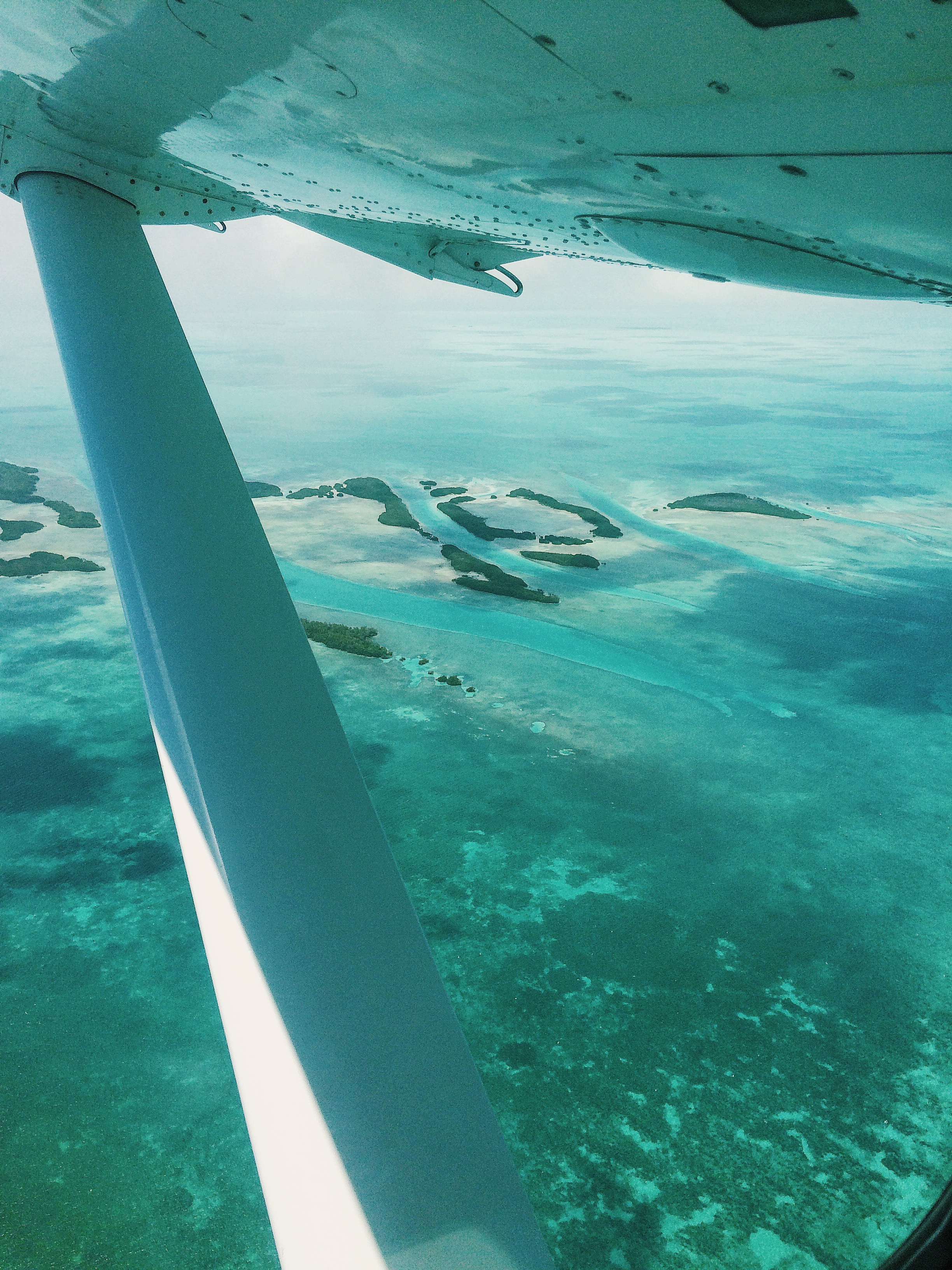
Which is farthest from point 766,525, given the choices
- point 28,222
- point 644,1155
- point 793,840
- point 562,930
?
point 28,222

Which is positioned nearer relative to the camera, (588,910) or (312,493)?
(588,910)

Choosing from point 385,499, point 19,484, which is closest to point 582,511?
point 385,499

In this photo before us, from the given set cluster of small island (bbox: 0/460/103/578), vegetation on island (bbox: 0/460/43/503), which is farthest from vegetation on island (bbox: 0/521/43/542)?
vegetation on island (bbox: 0/460/43/503)

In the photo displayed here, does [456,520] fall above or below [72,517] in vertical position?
above

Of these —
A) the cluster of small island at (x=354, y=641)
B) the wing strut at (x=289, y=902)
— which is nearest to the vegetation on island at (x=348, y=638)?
the cluster of small island at (x=354, y=641)

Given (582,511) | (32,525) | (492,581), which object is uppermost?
(582,511)

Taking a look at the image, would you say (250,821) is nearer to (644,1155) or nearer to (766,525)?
(644,1155)

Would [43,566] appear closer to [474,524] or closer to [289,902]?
[474,524]
